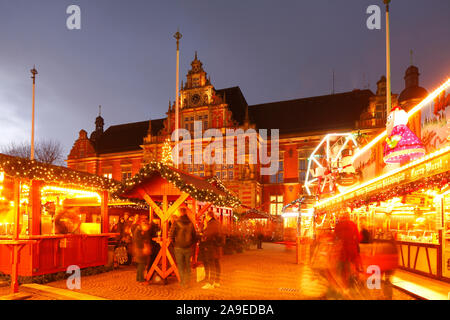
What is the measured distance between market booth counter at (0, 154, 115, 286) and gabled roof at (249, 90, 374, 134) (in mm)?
23563

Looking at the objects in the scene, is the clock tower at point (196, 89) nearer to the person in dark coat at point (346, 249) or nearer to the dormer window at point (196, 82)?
the dormer window at point (196, 82)

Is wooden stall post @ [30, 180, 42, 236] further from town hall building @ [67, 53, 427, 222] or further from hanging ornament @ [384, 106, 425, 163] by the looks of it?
town hall building @ [67, 53, 427, 222]

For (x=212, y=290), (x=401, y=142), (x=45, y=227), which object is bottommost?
(x=212, y=290)

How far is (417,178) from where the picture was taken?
680 centimetres

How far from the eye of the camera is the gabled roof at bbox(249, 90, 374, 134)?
30.9 m

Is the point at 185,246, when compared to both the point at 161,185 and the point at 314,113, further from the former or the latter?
the point at 314,113

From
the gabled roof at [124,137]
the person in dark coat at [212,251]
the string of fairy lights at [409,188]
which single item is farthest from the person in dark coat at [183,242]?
the gabled roof at [124,137]

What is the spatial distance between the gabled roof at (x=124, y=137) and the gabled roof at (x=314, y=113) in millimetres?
11661

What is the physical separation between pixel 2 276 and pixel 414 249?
10.6 m

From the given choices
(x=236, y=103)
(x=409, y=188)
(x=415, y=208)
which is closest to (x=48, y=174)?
(x=409, y=188)

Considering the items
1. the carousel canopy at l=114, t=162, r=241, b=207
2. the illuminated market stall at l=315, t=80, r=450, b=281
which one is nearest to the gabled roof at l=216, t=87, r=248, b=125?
the illuminated market stall at l=315, t=80, r=450, b=281

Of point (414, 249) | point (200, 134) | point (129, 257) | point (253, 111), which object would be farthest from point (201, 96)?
point (414, 249)

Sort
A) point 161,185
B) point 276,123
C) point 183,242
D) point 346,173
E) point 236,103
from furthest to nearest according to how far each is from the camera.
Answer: point 236,103 < point 276,123 < point 346,173 < point 161,185 < point 183,242

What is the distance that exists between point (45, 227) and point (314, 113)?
90.0 feet
